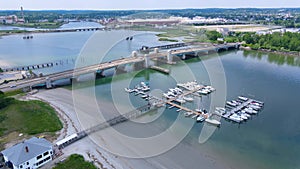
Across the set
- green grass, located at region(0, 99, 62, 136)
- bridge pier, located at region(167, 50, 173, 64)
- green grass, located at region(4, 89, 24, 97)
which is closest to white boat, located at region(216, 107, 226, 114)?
green grass, located at region(0, 99, 62, 136)

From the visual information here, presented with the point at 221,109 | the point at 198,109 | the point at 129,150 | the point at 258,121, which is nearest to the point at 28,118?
the point at 129,150

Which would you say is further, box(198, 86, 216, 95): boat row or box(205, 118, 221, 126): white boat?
box(198, 86, 216, 95): boat row

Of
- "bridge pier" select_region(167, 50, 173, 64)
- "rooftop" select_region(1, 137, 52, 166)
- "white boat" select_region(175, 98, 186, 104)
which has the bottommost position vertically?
"rooftop" select_region(1, 137, 52, 166)

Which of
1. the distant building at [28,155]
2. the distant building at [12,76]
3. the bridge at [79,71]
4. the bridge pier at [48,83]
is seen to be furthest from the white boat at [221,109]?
the distant building at [12,76]

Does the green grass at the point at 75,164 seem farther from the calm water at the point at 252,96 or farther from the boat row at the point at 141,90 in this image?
the boat row at the point at 141,90

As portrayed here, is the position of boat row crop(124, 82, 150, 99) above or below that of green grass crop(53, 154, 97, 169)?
above

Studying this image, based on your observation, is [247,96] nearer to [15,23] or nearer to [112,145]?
[112,145]

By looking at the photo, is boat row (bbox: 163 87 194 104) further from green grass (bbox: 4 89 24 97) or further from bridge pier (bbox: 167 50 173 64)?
green grass (bbox: 4 89 24 97)
